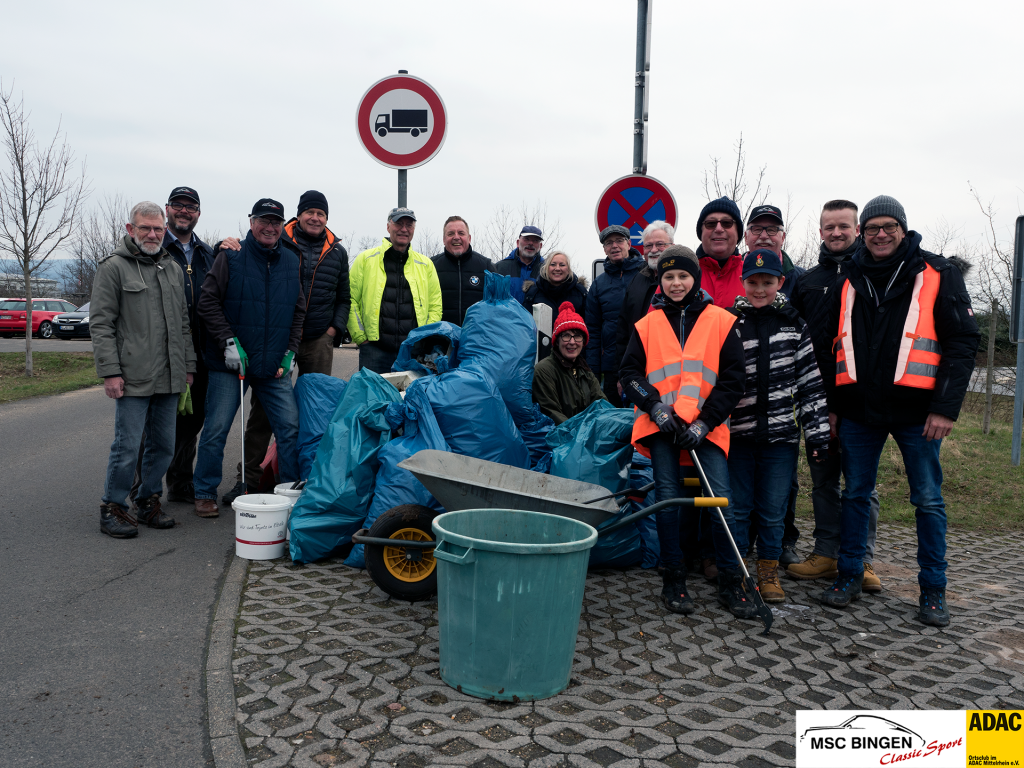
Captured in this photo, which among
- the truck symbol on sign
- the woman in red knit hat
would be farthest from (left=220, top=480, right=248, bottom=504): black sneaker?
the truck symbol on sign

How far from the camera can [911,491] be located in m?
3.74

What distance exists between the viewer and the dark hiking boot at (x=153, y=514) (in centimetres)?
489

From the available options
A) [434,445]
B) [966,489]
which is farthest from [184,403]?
[966,489]

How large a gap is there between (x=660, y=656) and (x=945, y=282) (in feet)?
7.38

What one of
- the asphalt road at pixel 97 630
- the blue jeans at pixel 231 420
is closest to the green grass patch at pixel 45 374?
the asphalt road at pixel 97 630

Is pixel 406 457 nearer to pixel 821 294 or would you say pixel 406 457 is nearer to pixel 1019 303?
pixel 821 294

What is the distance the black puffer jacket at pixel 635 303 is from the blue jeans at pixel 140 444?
2924mm

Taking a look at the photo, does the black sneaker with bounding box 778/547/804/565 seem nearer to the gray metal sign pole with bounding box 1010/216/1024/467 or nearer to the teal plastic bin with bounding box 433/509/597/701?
the teal plastic bin with bounding box 433/509/597/701

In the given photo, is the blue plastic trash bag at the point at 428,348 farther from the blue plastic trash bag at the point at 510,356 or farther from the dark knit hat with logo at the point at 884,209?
the dark knit hat with logo at the point at 884,209

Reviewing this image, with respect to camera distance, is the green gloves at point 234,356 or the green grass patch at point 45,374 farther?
the green grass patch at point 45,374

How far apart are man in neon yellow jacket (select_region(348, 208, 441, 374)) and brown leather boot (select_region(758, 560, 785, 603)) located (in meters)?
3.01

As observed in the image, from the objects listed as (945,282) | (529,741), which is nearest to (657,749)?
(529,741)

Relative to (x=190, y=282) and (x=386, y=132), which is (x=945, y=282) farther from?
(x=190, y=282)

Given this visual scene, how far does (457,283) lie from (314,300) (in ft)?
4.00
